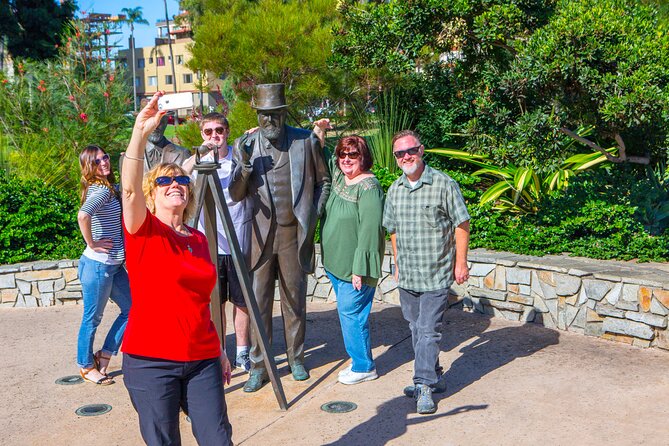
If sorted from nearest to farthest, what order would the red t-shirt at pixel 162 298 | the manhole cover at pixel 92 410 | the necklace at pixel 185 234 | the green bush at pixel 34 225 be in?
1. the red t-shirt at pixel 162 298
2. the necklace at pixel 185 234
3. the manhole cover at pixel 92 410
4. the green bush at pixel 34 225

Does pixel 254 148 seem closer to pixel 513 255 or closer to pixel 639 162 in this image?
pixel 513 255

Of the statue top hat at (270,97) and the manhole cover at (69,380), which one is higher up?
the statue top hat at (270,97)

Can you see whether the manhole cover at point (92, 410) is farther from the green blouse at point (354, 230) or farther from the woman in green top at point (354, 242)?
the green blouse at point (354, 230)

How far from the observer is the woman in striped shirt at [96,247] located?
5.64 meters

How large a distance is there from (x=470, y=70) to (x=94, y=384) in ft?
18.0

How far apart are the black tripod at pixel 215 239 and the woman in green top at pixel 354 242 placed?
72 centimetres

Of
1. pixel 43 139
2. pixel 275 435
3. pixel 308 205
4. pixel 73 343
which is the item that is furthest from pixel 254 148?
pixel 43 139

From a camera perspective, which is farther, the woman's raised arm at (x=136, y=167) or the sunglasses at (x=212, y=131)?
the sunglasses at (x=212, y=131)

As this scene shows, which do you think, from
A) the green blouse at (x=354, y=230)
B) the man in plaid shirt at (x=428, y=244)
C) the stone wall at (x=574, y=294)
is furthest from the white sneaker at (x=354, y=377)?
the stone wall at (x=574, y=294)

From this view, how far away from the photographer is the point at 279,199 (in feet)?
18.3

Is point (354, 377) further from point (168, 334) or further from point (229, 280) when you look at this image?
point (168, 334)

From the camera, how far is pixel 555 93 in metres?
7.27

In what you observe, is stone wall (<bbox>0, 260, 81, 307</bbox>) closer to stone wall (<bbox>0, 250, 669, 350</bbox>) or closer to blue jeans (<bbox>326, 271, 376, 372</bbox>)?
stone wall (<bbox>0, 250, 669, 350</bbox>)

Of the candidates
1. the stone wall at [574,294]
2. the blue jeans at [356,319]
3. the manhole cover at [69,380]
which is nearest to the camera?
the blue jeans at [356,319]
